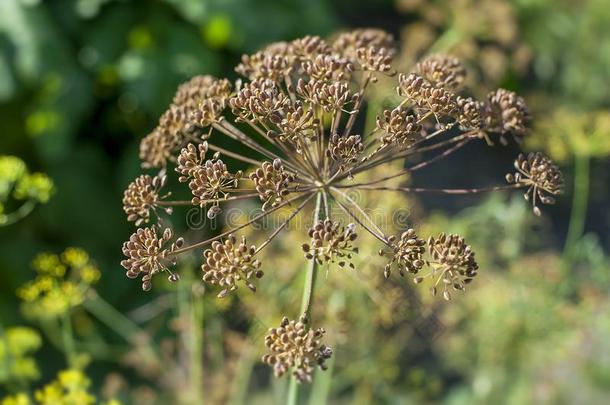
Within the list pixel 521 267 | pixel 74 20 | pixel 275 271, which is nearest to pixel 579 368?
pixel 521 267

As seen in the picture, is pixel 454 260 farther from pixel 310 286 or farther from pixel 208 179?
pixel 208 179

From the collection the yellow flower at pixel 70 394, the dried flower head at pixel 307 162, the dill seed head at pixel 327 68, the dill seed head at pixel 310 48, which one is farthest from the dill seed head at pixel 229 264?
the yellow flower at pixel 70 394

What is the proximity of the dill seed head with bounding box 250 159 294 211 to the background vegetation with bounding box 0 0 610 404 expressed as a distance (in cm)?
99

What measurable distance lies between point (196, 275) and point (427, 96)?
1.96 metres

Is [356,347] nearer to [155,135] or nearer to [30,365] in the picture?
[30,365]

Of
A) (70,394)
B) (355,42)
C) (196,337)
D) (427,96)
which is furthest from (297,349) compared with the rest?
(196,337)

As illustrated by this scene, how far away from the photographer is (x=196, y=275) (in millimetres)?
3189

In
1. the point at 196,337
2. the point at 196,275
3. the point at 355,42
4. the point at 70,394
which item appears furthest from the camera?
the point at 196,275

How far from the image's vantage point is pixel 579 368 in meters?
3.65

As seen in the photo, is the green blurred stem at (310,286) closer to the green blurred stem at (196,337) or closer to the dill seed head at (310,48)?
the dill seed head at (310,48)

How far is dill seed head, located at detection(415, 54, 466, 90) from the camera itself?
62.2 inches

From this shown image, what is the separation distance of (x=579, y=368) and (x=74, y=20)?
9.60 feet

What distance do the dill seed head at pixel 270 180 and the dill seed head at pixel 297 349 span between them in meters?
0.20

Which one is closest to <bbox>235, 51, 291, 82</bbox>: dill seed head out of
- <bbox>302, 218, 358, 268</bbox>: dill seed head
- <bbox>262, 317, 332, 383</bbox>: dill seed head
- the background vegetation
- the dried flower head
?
the dried flower head
